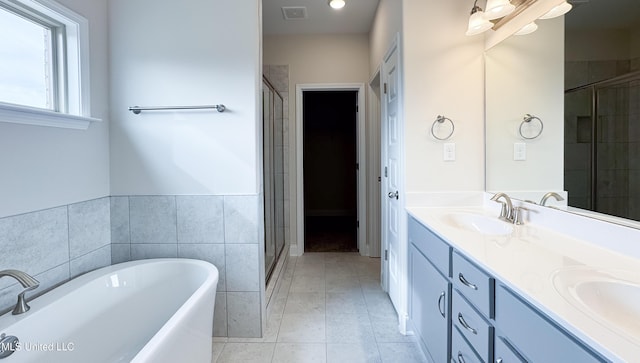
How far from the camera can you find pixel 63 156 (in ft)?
5.49

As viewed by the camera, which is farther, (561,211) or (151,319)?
(151,319)

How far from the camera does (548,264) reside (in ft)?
3.48

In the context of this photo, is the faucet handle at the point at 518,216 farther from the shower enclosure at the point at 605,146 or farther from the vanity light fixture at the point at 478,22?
the vanity light fixture at the point at 478,22

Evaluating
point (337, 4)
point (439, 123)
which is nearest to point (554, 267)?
point (439, 123)

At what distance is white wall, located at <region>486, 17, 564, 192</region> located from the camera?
1.56 metres

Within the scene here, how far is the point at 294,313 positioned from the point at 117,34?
2.34 meters

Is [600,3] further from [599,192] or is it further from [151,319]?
[151,319]

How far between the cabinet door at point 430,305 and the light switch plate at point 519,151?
850 millimetres

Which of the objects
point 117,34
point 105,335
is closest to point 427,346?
point 105,335

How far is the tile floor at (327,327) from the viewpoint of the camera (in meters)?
1.90

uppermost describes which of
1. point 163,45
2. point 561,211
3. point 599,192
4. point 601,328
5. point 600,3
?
point 163,45

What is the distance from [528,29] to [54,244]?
9.27ft

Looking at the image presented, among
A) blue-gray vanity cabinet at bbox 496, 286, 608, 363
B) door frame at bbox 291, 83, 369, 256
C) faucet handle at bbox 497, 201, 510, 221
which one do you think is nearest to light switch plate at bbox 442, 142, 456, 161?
faucet handle at bbox 497, 201, 510, 221

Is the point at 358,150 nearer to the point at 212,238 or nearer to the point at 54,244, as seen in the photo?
the point at 212,238
